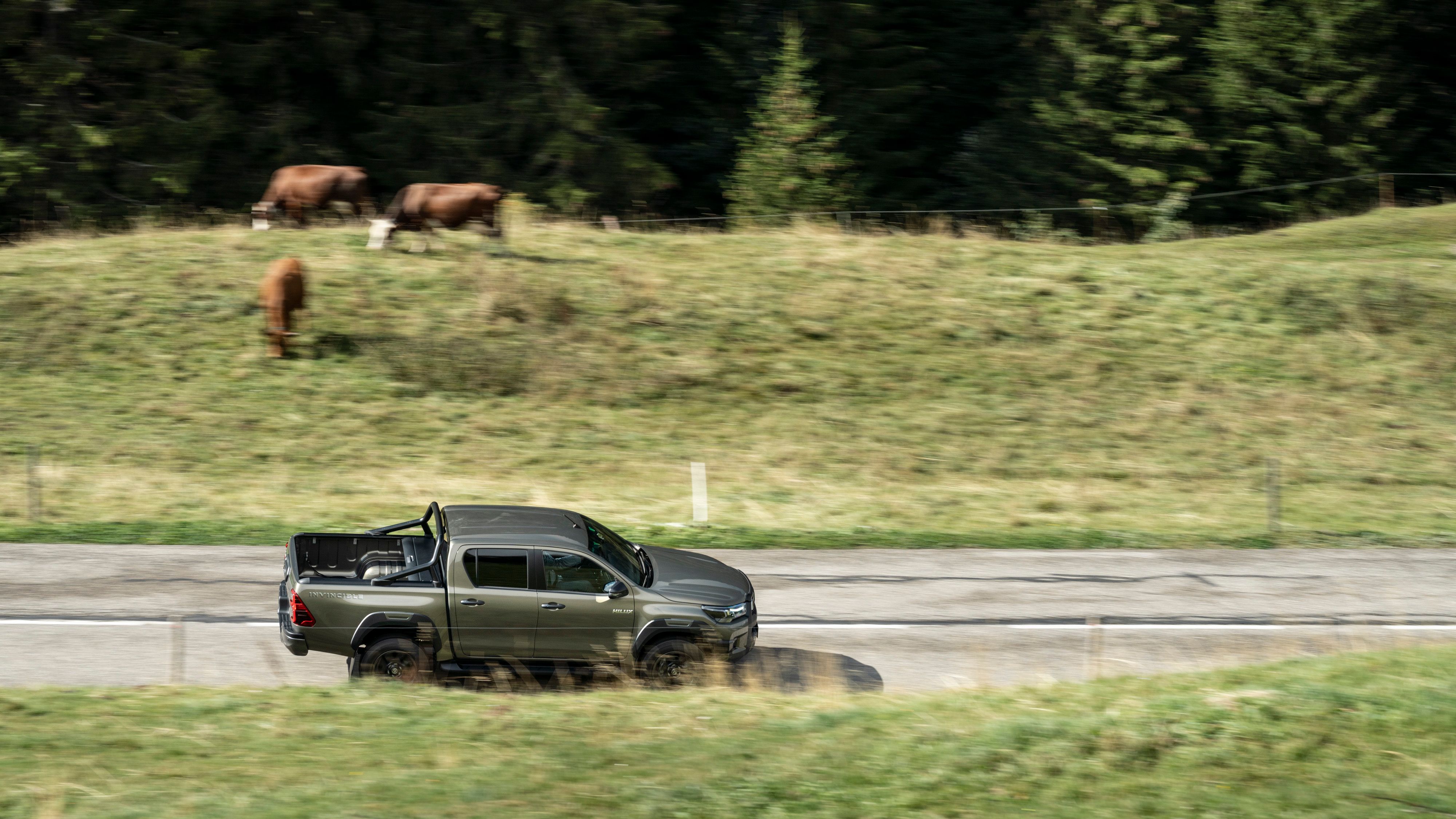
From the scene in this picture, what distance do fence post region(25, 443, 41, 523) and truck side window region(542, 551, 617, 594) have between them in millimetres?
10045

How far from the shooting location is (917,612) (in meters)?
14.0

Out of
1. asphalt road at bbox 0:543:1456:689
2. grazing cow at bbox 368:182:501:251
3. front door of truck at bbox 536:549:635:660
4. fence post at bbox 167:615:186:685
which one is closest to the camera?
fence post at bbox 167:615:186:685

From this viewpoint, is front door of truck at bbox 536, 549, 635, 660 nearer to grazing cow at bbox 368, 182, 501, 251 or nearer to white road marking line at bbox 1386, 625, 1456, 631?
white road marking line at bbox 1386, 625, 1456, 631

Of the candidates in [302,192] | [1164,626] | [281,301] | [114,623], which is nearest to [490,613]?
[114,623]

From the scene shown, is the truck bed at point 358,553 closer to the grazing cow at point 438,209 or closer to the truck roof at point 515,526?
the truck roof at point 515,526

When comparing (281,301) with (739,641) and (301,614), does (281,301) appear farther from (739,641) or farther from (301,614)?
(739,641)

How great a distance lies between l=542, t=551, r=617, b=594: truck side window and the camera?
10.8 metres

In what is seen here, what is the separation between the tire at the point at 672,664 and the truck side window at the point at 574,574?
2.18 ft

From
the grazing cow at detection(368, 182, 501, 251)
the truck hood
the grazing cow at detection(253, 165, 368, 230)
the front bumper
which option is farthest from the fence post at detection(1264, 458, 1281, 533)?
the grazing cow at detection(253, 165, 368, 230)

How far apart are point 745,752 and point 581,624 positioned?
109 inches

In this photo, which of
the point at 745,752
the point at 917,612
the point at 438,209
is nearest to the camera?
the point at 745,752

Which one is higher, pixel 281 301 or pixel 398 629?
pixel 281 301

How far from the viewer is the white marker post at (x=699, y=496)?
18.1 meters

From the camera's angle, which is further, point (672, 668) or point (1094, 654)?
point (1094, 654)
